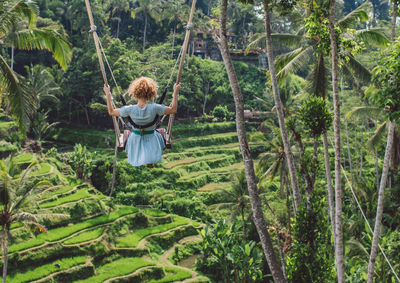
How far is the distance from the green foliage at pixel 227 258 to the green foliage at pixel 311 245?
4.92 meters

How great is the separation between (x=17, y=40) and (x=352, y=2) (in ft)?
140

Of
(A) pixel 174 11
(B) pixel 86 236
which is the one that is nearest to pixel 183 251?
(B) pixel 86 236

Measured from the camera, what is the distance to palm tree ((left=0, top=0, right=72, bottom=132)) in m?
6.30

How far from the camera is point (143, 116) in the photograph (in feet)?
12.1

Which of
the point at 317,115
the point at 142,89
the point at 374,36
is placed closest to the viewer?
the point at 142,89

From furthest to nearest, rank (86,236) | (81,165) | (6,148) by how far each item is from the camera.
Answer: (81,165)
(6,148)
(86,236)

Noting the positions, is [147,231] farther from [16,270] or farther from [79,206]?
[16,270]

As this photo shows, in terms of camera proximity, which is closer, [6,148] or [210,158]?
[6,148]

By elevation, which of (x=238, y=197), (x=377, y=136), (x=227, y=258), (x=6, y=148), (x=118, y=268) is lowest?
(x=118, y=268)

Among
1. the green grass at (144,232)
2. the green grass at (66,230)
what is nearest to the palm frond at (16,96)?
the green grass at (66,230)

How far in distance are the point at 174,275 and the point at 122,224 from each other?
3.48m

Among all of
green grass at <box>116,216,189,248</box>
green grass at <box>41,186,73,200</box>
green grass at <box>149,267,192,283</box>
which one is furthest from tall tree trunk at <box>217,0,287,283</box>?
green grass at <box>41,186,73,200</box>

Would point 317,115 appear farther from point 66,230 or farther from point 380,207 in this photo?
point 66,230

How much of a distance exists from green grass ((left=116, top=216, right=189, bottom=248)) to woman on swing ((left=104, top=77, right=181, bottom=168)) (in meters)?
11.8
